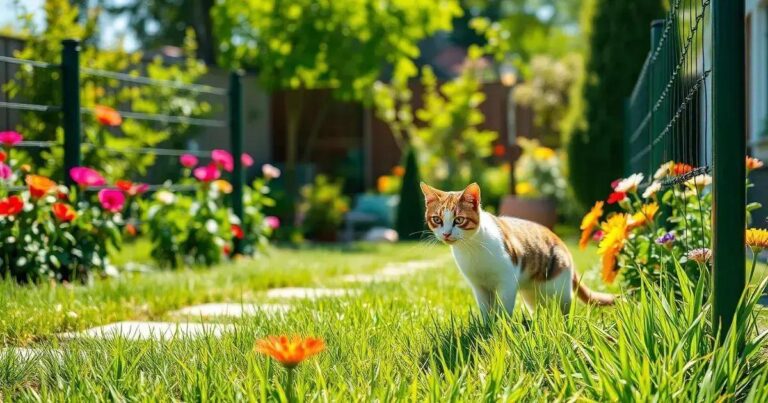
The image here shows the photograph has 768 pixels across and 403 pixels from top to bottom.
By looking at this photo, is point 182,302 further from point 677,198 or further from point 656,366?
point 656,366

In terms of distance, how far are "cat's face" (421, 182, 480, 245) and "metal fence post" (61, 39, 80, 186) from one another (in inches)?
122

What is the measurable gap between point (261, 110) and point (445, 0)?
12.5 ft

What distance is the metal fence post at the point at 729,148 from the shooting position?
2.10m

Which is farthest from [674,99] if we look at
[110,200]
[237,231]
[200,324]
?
[237,231]

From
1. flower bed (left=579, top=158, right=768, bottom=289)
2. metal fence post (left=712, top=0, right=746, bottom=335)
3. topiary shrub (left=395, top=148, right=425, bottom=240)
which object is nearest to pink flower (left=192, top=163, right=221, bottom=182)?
flower bed (left=579, top=158, right=768, bottom=289)

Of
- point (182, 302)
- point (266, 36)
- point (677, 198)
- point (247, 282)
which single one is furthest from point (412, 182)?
point (677, 198)

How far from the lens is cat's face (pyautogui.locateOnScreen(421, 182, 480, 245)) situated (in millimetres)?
2986

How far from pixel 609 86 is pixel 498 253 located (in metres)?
6.65

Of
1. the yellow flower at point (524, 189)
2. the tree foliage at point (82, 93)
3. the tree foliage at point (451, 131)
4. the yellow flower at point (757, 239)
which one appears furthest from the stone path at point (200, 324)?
the tree foliage at point (451, 131)

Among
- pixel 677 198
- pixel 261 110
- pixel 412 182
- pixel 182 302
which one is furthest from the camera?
pixel 261 110

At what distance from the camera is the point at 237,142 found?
7.25 metres

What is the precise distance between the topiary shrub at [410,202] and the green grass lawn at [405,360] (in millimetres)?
7058

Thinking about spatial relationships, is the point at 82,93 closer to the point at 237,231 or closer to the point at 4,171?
the point at 237,231

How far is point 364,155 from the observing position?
1486 centimetres
